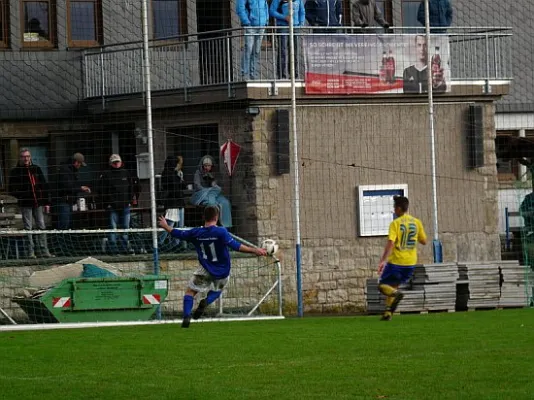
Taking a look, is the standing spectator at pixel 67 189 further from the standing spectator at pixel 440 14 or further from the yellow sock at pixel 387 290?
the standing spectator at pixel 440 14

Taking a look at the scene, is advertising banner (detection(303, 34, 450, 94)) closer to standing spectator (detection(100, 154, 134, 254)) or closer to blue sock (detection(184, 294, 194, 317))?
standing spectator (detection(100, 154, 134, 254))

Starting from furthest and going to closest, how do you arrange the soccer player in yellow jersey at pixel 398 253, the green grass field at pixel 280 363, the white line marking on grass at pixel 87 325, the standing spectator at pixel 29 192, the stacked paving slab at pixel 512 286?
the stacked paving slab at pixel 512 286 < the standing spectator at pixel 29 192 < the white line marking on grass at pixel 87 325 < the soccer player in yellow jersey at pixel 398 253 < the green grass field at pixel 280 363

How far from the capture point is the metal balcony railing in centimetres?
2950

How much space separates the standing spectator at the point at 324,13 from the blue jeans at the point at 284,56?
1214 millimetres

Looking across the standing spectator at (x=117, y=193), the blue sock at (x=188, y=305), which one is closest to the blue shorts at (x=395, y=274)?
the blue sock at (x=188, y=305)

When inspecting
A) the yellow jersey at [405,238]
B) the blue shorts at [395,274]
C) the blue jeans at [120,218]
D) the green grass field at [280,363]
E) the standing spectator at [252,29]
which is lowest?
the green grass field at [280,363]

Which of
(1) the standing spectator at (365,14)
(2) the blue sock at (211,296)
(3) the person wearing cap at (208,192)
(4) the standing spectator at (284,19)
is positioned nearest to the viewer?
(2) the blue sock at (211,296)

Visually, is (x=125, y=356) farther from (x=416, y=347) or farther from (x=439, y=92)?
(x=439, y=92)

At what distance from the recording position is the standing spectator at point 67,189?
27.6m

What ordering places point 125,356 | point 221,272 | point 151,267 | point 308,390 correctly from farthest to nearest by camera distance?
point 151,267 → point 221,272 → point 125,356 → point 308,390

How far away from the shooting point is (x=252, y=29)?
94.5 ft

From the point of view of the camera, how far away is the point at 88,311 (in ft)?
80.3

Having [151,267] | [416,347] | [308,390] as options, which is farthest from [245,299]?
[308,390]

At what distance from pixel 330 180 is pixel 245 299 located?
4.21 m
